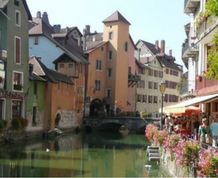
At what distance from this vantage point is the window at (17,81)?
33.5 metres

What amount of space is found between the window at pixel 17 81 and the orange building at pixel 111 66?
2108 centimetres

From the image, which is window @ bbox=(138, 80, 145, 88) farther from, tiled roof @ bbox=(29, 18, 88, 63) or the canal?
the canal

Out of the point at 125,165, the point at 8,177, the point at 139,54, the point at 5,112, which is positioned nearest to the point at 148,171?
the point at 125,165

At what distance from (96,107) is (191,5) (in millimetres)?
31174

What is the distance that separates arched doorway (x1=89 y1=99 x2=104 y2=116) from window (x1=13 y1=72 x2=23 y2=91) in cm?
2168

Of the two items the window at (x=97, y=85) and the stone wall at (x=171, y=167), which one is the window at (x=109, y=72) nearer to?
the window at (x=97, y=85)

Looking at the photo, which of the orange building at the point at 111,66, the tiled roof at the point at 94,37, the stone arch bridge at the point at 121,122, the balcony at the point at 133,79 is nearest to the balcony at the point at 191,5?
the stone arch bridge at the point at 121,122

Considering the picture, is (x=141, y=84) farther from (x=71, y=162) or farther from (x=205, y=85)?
(x=71, y=162)

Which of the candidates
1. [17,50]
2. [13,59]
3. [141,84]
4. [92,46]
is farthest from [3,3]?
[141,84]

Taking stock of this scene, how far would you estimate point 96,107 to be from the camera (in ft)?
188

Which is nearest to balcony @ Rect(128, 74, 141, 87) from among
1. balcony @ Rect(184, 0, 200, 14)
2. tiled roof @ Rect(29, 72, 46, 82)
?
tiled roof @ Rect(29, 72, 46, 82)

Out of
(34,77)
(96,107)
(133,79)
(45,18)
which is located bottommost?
(96,107)

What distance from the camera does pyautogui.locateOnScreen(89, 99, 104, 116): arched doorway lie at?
55.9m

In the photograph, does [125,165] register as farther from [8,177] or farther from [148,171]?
[8,177]
